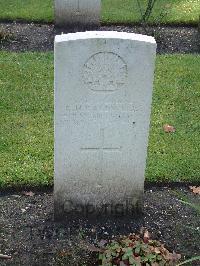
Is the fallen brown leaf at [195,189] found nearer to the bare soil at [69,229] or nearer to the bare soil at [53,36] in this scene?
the bare soil at [69,229]

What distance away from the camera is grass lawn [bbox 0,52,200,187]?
5.20m

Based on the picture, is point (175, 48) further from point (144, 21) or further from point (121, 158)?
point (121, 158)

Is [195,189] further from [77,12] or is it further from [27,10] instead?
[27,10]

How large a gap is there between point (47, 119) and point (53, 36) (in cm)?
265

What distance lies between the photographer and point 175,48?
8227mm

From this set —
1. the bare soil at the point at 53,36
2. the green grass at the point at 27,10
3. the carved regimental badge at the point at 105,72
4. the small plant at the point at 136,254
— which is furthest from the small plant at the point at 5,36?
the small plant at the point at 136,254

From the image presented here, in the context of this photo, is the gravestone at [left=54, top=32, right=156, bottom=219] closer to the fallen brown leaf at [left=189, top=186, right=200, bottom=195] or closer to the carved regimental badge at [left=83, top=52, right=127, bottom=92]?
the carved regimental badge at [left=83, top=52, right=127, bottom=92]

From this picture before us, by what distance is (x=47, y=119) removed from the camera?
20.0 ft

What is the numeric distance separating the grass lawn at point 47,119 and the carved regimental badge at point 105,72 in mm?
1291

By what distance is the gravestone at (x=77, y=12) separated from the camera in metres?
8.50

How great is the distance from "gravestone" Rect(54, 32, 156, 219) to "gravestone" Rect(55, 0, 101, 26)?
4.62 m

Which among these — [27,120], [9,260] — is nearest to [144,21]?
[27,120]

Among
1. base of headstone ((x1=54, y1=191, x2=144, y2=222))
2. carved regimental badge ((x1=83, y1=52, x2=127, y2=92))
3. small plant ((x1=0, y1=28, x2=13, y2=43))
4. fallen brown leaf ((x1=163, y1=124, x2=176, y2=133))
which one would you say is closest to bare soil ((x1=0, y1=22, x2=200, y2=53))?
Answer: small plant ((x1=0, y1=28, x2=13, y2=43))

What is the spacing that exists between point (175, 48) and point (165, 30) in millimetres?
726
